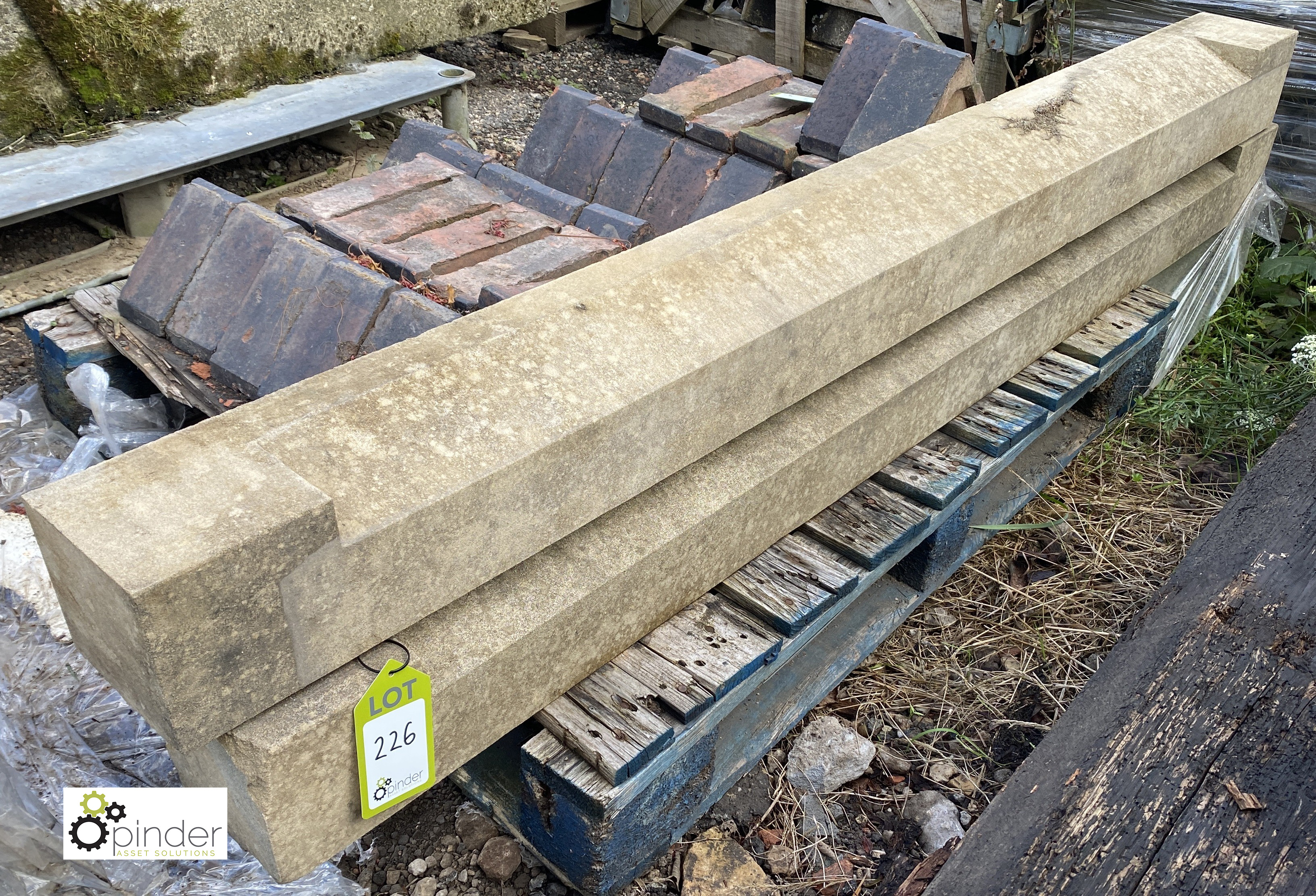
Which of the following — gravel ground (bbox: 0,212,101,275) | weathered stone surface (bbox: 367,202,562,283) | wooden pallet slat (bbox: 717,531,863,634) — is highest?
weathered stone surface (bbox: 367,202,562,283)

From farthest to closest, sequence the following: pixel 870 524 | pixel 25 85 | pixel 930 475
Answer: pixel 25 85, pixel 930 475, pixel 870 524

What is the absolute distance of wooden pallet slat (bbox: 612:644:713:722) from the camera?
2045mm

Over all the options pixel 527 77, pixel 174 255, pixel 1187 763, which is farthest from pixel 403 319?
pixel 527 77

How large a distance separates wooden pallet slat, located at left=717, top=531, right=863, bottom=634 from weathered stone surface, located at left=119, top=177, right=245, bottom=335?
71.7 inches

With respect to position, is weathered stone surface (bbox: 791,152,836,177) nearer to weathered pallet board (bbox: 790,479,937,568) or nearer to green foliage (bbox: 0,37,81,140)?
weathered pallet board (bbox: 790,479,937,568)

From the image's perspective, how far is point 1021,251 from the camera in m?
2.72

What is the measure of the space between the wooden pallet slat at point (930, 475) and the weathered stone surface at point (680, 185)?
117 centimetres

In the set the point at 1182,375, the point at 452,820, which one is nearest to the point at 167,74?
the point at 452,820

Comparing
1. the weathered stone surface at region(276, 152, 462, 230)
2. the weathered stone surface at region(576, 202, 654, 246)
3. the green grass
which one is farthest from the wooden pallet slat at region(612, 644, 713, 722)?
the green grass

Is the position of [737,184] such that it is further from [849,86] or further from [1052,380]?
[1052,380]

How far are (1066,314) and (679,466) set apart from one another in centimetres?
162

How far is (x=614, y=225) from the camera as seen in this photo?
126 inches

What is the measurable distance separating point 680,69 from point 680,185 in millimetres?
778

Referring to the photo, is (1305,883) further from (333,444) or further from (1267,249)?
(1267,249)
